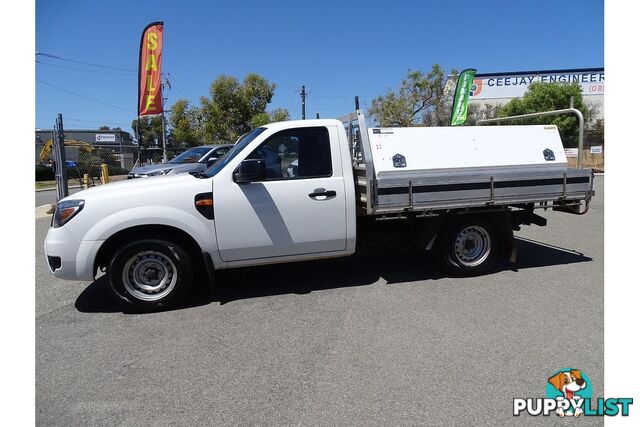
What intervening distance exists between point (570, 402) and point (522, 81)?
5337 centimetres

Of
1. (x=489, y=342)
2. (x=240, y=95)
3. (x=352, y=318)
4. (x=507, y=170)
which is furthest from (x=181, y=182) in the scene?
(x=240, y=95)

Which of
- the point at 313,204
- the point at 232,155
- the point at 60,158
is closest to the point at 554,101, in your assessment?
the point at 60,158

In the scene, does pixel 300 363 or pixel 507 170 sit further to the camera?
pixel 507 170

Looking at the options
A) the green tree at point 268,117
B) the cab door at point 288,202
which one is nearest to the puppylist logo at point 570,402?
the cab door at point 288,202

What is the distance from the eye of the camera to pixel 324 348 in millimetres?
3734

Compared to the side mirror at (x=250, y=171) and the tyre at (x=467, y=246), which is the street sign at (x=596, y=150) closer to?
the tyre at (x=467, y=246)

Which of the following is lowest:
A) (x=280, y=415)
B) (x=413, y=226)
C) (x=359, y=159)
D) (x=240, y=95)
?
(x=280, y=415)

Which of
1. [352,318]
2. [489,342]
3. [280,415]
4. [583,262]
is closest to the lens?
[280,415]

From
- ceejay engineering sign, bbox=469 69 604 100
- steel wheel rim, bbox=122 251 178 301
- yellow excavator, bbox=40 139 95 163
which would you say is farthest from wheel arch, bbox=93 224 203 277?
ceejay engineering sign, bbox=469 69 604 100

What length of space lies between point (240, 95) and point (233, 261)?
2531 cm

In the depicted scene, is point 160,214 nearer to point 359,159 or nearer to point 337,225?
point 337,225

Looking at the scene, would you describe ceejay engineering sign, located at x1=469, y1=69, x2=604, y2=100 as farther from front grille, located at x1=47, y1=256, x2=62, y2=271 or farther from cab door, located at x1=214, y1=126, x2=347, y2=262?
front grille, located at x1=47, y1=256, x2=62, y2=271

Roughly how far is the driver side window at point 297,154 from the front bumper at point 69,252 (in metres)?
1.96

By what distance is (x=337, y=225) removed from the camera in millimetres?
4984
